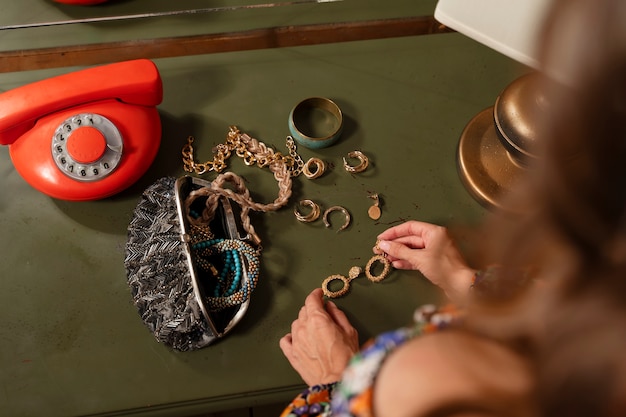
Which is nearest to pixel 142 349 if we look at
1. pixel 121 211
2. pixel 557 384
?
pixel 121 211

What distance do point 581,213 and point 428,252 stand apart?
53 centimetres

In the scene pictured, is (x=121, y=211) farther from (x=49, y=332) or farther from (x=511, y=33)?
(x=511, y=33)

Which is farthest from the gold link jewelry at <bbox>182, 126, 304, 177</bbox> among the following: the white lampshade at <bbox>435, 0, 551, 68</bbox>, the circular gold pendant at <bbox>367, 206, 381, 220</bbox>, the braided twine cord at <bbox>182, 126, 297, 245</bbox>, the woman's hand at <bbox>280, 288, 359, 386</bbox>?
the white lampshade at <bbox>435, 0, 551, 68</bbox>

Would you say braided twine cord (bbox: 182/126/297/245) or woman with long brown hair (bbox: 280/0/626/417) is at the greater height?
woman with long brown hair (bbox: 280/0/626/417)

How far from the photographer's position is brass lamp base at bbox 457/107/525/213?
861 millimetres

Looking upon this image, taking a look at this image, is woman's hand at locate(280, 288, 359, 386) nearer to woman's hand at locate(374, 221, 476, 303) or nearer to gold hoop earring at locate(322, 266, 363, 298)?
gold hoop earring at locate(322, 266, 363, 298)

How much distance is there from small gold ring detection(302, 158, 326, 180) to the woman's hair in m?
0.58

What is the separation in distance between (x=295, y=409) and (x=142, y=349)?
0.30m

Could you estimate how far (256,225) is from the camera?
0.90 metres

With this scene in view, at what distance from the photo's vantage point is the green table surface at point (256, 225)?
0.79 metres

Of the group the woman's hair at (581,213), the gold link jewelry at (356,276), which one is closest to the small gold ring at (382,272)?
the gold link jewelry at (356,276)

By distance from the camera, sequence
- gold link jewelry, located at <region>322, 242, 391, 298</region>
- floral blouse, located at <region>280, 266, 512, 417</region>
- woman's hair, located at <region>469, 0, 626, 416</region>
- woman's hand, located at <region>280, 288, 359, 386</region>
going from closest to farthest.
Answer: woman's hair, located at <region>469, 0, 626, 416</region>, floral blouse, located at <region>280, 266, 512, 417</region>, woman's hand, located at <region>280, 288, 359, 386</region>, gold link jewelry, located at <region>322, 242, 391, 298</region>

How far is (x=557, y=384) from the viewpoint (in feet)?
1.06

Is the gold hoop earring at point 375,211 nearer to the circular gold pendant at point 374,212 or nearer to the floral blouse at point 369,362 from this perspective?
the circular gold pendant at point 374,212
